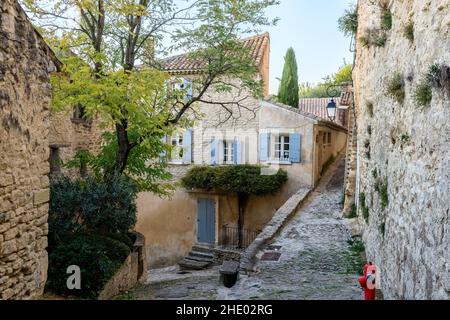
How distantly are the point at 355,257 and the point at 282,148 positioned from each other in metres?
8.44

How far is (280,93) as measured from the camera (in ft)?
69.1

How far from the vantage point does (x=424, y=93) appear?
406 centimetres

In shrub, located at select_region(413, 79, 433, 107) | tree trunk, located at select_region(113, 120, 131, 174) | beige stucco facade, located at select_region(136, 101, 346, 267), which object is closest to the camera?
shrub, located at select_region(413, 79, 433, 107)

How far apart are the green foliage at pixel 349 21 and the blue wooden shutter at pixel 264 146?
5.87m

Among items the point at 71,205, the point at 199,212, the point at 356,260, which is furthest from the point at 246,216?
the point at 71,205

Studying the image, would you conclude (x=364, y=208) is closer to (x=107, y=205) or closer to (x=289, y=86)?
(x=107, y=205)

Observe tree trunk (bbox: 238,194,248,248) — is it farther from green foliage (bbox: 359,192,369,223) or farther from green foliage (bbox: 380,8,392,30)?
green foliage (bbox: 380,8,392,30)

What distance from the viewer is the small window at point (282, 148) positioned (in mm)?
16938

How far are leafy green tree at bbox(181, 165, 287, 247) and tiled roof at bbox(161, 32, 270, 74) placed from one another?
4.17m

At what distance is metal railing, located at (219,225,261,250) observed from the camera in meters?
16.8

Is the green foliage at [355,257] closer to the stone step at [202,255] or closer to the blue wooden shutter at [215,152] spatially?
the stone step at [202,255]

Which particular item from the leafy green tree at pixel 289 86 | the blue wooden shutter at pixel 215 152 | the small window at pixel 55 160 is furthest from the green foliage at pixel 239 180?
the small window at pixel 55 160

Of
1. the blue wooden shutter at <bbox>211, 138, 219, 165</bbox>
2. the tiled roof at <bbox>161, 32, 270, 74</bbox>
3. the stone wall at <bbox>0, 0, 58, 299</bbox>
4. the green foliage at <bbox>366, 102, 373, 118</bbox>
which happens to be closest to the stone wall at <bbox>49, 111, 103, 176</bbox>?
the tiled roof at <bbox>161, 32, 270, 74</bbox>
